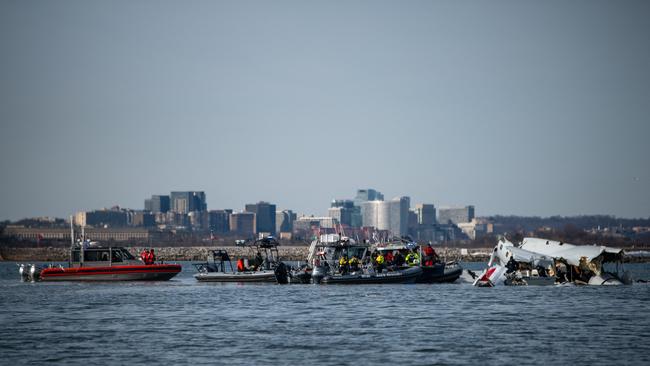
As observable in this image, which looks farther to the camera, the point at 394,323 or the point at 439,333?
the point at 394,323

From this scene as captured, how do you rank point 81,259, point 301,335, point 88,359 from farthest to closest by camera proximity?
1. point 81,259
2. point 301,335
3. point 88,359

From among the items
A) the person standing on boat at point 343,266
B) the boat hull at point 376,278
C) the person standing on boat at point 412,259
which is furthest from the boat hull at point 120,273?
the person standing on boat at point 412,259

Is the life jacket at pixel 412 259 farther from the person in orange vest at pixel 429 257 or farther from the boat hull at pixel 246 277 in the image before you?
the boat hull at pixel 246 277

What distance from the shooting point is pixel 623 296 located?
216 ft

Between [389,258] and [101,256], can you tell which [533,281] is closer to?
[389,258]

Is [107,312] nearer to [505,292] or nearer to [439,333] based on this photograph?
[439,333]

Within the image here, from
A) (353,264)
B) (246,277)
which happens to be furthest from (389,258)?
(246,277)

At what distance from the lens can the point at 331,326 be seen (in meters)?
48.4

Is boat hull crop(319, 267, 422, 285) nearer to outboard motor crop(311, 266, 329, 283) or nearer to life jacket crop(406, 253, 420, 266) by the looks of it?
outboard motor crop(311, 266, 329, 283)

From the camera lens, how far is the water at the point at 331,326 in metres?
39.0

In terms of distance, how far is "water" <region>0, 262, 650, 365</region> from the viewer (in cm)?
3900

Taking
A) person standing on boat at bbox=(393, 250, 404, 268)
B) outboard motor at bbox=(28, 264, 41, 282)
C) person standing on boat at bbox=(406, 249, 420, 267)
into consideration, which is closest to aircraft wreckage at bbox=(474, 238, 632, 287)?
person standing on boat at bbox=(406, 249, 420, 267)

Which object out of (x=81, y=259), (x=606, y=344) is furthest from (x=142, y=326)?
(x=81, y=259)

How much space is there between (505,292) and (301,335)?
91.2ft
